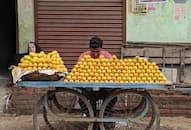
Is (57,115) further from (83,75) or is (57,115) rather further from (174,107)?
(174,107)

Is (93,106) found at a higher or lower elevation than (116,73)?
lower

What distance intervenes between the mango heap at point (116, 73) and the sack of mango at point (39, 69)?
0.18 metres

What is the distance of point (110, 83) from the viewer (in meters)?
6.43

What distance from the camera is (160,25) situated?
8.92 metres

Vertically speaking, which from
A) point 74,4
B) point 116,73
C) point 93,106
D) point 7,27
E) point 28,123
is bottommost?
point 28,123

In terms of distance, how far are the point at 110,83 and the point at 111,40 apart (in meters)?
2.66

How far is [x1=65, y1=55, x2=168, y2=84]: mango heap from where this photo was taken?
6445 mm

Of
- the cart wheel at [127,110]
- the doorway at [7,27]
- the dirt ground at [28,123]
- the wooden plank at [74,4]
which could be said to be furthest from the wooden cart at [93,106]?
the doorway at [7,27]

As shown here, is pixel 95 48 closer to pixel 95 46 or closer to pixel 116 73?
pixel 95 46

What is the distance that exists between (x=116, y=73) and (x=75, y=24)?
2.70 m

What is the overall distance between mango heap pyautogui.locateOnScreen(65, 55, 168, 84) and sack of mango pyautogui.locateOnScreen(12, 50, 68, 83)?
18 cm

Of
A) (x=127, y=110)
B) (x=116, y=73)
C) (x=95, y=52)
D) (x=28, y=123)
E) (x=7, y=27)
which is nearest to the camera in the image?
(x=116, y=73)

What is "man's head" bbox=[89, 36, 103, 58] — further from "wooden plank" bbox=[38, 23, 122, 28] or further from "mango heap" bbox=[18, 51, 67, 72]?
"wooden plank" bbox=[38, 23, 122, 28]

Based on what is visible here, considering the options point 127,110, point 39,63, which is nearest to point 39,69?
point 39,63
